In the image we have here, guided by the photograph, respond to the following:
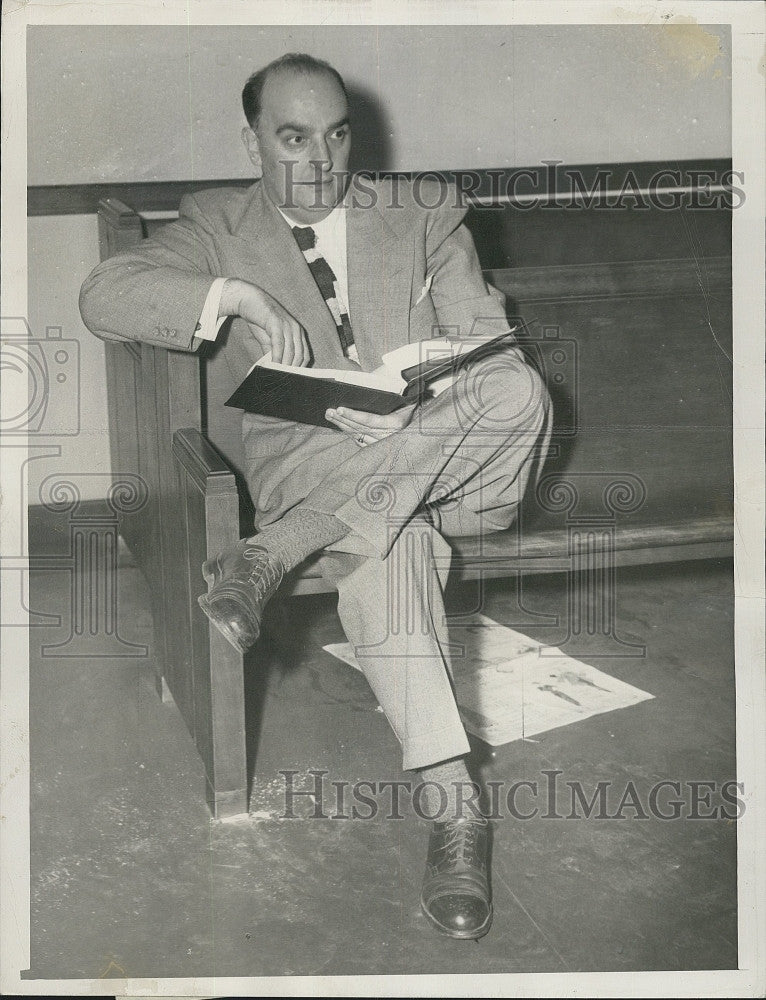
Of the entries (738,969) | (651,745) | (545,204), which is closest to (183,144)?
(545,204)

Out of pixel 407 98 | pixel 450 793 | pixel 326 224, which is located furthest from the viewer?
pixel 407 98

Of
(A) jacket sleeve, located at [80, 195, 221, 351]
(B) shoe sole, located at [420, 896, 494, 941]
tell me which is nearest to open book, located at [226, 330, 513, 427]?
(A) jacket sleeve, located at [80, 195, 221, 351]

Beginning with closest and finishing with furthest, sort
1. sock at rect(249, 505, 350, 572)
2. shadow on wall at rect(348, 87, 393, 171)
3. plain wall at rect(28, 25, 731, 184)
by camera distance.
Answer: sock at rect(249, 505, 350, 572) → plain wall at rect(28, 25, 731, 184) → shadow on wall at rect(348, 87, 393, 171)

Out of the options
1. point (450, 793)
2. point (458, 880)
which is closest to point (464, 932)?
point (458, 880)

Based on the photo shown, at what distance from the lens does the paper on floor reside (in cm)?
161

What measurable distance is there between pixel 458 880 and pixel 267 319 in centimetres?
78

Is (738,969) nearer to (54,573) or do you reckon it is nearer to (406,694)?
(406,694)

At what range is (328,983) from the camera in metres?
1.15

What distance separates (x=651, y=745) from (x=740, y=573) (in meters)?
0.38

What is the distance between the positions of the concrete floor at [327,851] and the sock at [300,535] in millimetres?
387

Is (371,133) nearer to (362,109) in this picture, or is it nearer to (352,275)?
(362,109)

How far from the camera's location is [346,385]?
1.23 metres

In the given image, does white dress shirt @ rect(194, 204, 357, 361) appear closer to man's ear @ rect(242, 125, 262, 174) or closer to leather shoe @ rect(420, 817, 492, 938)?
man's ear @ rect(242, 125, 262, 174)

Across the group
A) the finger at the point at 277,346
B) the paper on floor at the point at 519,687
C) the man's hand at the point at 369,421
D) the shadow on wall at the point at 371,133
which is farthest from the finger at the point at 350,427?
the shadow on wall at the point at 371,133
